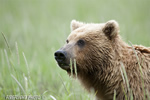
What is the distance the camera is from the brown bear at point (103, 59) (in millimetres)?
4191

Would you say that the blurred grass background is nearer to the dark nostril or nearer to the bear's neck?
the bear's neck

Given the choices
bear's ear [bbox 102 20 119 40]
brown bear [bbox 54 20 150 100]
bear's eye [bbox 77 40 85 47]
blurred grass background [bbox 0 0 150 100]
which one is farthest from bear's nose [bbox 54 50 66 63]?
blurred grass background [bbox 0 0 150 100]

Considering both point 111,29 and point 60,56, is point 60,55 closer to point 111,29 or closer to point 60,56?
point 60,56

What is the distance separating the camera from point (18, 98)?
4324 millimetres

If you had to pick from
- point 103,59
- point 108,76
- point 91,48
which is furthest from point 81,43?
point 108,76

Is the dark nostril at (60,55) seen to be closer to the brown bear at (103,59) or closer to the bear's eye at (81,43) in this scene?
the brown bear at (103,59)

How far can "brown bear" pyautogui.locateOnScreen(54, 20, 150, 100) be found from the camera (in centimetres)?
419

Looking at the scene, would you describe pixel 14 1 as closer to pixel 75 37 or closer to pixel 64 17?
pixel 64 17

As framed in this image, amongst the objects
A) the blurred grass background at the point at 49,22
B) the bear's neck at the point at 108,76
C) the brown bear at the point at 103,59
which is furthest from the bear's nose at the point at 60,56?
the blurred grass background at the point at 49,22

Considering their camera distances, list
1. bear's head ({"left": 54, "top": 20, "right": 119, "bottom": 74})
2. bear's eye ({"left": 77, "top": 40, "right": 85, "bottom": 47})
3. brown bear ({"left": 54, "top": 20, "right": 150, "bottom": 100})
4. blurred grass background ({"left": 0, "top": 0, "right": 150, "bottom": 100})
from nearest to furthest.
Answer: brown bear ({"left": 54, "top": 20, "right": 150, "bottom": 100}) → bear's head ({"left": 54, "top": 20, "right": 119, "bottom": 74}) → bear's eye ({"left": 77, "top": 40, "right": 85, "bottom": 47}) → blurred grass background ({"left": 0, "top": 0, "right": 150, "bottom": 100})

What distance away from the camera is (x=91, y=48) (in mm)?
4484

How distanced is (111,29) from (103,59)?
619 millimetres

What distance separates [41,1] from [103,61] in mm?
14773

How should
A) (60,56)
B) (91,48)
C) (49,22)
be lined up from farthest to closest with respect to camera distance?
1. (49,22)
2. (91,48)
3. (60,56)
